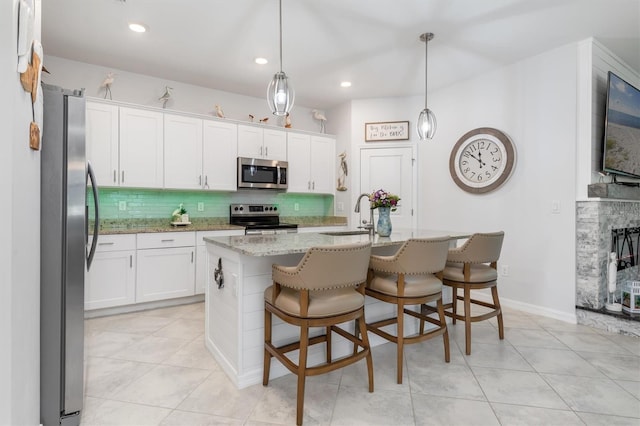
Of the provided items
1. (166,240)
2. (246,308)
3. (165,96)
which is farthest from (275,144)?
(246,308)

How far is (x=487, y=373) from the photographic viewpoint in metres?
2.18

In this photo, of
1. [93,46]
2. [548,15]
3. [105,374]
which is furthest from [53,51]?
[548,15]

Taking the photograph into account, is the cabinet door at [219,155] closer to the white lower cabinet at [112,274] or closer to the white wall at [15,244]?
the white lower cabinet at [112,274]

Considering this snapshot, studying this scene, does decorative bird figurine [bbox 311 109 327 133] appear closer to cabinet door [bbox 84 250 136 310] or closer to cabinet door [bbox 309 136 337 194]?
cabinet door [bbox 309 136 337 194]

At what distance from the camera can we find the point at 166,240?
139 inches

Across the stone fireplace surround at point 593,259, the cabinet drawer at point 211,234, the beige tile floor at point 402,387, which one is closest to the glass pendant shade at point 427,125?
the stone fireplace surround at point 593,259

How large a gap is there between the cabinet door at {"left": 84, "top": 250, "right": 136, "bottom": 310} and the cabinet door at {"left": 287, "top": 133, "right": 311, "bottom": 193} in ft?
7.36

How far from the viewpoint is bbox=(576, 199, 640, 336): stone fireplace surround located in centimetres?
302

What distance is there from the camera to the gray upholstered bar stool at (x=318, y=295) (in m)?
1.67

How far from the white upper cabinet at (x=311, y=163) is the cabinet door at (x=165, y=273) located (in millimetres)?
1771

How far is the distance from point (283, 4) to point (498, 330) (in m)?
3.30

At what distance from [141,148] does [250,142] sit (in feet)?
4.32

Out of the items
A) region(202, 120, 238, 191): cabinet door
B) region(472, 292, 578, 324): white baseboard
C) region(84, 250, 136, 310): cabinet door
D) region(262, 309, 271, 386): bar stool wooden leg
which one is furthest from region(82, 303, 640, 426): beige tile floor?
region(202, 120, 238, 191): cabinet door

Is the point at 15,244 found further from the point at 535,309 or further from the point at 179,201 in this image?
the point at 535,309
